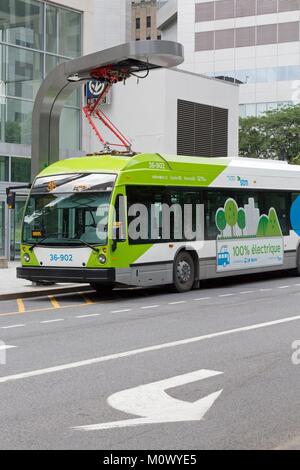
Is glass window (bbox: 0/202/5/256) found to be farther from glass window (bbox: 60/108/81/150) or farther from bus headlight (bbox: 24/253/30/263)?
bus headlight (bbox: 24/253/30/263)

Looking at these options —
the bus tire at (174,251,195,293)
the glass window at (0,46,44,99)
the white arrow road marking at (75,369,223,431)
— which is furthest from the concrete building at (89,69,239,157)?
the white arrow road marking at (75,369,223,431)

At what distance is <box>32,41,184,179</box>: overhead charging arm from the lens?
16.6m

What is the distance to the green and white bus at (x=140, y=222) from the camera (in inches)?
599

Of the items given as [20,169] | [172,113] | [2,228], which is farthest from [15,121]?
[172,113]

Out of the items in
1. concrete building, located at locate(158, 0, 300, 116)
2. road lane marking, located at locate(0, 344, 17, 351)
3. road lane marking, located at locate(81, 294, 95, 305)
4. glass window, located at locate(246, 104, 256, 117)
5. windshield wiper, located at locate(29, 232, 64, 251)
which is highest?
concrete building, located at locate(158, 0, 300, 116)

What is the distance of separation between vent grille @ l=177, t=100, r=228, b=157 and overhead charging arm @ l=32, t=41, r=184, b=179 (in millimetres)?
17697

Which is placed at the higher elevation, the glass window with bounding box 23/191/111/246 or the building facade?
the building facade

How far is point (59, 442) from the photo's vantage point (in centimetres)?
526

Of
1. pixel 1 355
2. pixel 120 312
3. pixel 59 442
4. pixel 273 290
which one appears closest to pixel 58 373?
pixel 1 355

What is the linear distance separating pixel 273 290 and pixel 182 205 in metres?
2.93

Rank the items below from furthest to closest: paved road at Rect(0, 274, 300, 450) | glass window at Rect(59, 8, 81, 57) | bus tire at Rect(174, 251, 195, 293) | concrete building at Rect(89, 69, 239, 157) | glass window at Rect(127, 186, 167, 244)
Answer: concrete building at Rect(89, 69, 239, 157)
glass window at Rect(59, 8, 81, 57)
bus tire at Rect(174, 251, 195, 293)
glass window at Rect(127, 186, 167, 244)
paved road at Rect(0, 274, 300, 450)

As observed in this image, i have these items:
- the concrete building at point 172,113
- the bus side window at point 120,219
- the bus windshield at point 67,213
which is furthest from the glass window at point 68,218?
the concrete building at point 172,113

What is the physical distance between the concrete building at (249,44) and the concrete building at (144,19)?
6006cm

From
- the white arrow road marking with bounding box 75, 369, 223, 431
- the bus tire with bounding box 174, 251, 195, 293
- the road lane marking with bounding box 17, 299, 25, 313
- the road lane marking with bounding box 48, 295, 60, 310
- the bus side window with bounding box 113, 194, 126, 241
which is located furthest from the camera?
the bus tire with bounding box 174, 251, 195, 293
